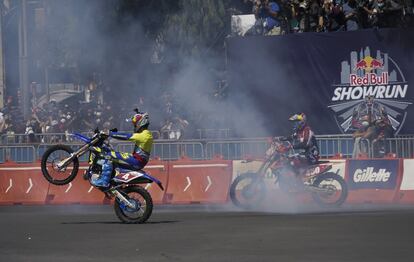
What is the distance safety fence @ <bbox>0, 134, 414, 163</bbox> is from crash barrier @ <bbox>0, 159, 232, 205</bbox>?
29.5 inches

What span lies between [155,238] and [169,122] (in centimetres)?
1205

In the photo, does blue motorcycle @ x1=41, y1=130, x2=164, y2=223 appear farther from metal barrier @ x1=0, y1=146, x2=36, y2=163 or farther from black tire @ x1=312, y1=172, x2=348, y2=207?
metal barrier @ x1=0, y1=146, x2=36, y2=163

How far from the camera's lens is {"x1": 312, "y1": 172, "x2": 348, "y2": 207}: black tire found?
19.8 m

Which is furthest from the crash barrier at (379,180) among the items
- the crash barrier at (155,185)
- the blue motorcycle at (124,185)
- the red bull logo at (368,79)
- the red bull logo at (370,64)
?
the blue motorcycle at (124,185)

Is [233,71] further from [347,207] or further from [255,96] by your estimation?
[347,207]

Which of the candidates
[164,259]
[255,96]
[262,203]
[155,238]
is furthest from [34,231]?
[255,96]

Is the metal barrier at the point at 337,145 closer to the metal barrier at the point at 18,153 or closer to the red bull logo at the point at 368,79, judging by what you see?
the red bull logo at the point at 368,79

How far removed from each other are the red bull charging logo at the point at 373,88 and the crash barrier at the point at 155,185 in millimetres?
3457

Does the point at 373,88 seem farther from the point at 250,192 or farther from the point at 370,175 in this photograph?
the point at 250,192

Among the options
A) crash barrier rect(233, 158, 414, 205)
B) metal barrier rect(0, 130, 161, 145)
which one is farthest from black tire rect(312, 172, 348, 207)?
metal barrier rect(0, 130, 161, 145)

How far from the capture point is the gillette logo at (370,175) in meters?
21.4

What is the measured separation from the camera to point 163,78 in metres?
26.5

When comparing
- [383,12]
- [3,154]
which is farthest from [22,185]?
[383,12]

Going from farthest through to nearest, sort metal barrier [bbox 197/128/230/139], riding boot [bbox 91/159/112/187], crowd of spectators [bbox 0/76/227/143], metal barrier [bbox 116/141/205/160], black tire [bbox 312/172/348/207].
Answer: crowd of spectators [bbox 0/76/227/143] → metal barrier [bbox 197/128/230/139] → metal barrier [bbox 116/141/205/160] → black tire [bbox 312/172/348/207] → riding boot [bbox 91/159/112/187]
